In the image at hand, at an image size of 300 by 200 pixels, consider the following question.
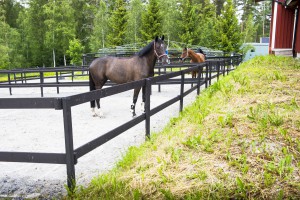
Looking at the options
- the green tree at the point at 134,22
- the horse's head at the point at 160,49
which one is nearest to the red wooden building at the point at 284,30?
the horse's head at the point at 160,49

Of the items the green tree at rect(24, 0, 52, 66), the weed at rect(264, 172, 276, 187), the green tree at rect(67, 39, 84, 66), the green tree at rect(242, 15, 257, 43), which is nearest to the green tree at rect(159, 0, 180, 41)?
the green tree at rect(242, 15, 257, 43)

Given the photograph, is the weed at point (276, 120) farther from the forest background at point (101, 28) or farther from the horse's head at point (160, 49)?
the forest background at point (101, 28)

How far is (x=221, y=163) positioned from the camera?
111 inches

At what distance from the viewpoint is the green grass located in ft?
7.80

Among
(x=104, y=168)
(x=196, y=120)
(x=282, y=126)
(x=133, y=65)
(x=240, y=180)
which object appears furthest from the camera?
(x=133, y=65)

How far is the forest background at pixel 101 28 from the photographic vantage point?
1558 inches

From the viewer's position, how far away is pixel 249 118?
3928 millimetres

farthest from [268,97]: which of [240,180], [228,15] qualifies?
[228,15]

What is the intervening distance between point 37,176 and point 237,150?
267 cm

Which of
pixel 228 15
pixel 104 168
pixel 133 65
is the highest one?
pixel 228 15

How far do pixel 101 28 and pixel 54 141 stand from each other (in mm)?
42349

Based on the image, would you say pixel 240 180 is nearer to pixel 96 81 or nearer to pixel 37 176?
pixel 37 176

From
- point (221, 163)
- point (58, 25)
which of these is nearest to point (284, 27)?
point (221, 163)

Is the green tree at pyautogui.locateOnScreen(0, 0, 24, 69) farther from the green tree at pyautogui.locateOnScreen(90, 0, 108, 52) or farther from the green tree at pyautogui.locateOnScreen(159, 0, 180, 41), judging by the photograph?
the green tree at pyautogui.locateOnScreen(159, 0, 180, 41)
